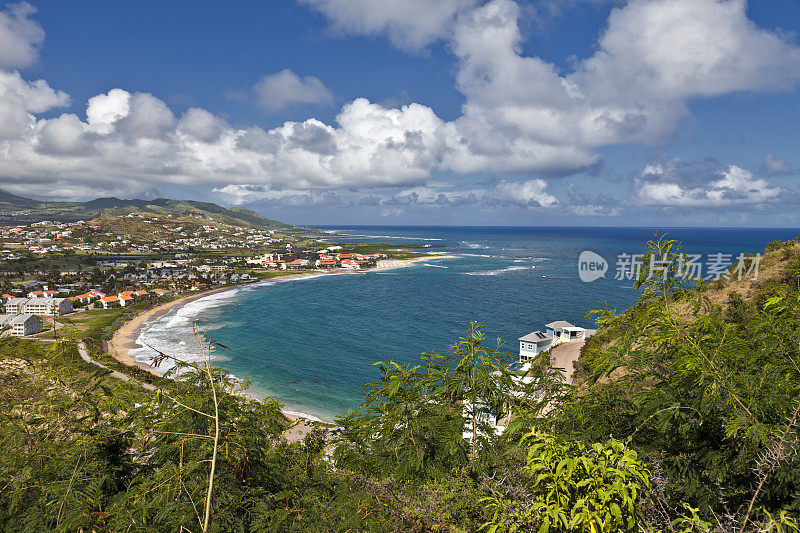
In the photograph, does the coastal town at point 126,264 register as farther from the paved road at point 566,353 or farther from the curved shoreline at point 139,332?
the paved road at point 566,353

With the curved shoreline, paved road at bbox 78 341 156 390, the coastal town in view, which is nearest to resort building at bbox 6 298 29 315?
the coastal town

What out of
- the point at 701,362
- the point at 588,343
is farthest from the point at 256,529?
the point at 588,343

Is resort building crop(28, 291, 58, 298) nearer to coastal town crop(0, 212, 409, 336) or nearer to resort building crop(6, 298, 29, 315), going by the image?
coastal town crop(0, 212, 409, 336)

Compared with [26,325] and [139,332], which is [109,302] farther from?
[26,325]

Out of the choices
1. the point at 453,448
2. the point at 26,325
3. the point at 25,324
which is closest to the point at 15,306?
the point at 26,325

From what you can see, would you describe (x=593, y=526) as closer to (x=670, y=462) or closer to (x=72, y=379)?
(x=670, y=462)

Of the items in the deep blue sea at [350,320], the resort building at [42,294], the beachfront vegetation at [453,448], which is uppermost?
the beachfront vegetation at [453,448]

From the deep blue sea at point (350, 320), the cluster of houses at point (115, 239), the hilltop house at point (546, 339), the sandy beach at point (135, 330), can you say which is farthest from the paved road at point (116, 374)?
the cluster of houses at point (115, 239)
